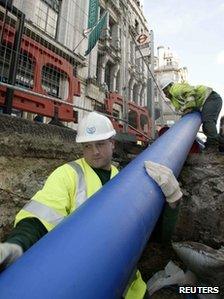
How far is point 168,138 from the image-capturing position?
2430 mm

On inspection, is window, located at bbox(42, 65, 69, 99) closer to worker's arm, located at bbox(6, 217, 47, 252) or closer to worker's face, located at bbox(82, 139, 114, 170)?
worker's face, located at bbox(82, 139, 114, 170)

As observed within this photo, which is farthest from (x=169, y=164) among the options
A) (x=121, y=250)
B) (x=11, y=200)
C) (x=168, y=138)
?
(x=11, y=200)

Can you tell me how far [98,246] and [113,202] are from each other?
0.22 m

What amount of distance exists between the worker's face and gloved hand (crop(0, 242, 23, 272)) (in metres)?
0.80

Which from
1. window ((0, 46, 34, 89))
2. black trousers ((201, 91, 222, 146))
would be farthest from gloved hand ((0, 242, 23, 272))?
black trousers ((201, 91, 222, 146))

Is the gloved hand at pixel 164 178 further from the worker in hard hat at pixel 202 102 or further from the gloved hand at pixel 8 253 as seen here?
the worker in hard hat at pixel 202 102

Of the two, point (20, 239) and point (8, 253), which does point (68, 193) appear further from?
point (8, 253)

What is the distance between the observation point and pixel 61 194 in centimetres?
141

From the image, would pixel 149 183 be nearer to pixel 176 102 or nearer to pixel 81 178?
pixel 81 178

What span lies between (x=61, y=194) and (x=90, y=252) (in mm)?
625

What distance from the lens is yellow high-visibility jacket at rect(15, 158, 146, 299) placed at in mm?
1309

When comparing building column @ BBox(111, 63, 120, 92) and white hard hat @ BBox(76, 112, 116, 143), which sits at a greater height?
building column @ BBox(111, 63, 120, 92)

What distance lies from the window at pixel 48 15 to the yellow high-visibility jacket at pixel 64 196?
9215mm

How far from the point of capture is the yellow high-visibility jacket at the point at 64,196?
4.29ft
